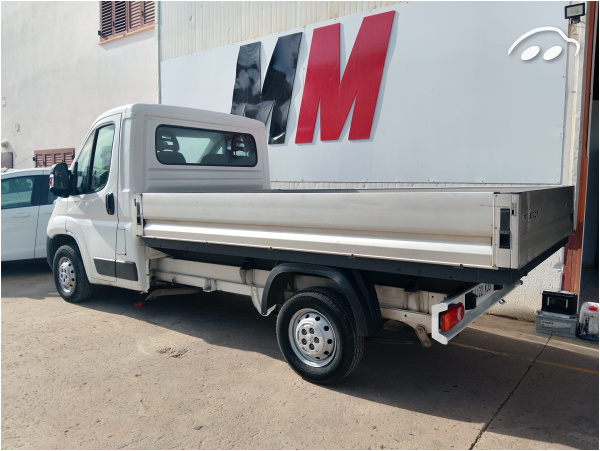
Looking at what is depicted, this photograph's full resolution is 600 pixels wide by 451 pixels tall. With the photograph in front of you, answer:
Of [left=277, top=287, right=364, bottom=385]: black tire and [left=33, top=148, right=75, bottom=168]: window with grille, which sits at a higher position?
[left=33, top=148, right=75, bottom=168]: window with grille

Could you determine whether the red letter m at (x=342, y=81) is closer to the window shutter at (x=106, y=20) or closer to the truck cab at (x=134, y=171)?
the truck cab at (x=134, y=171)

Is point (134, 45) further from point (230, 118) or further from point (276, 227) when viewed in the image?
point (276, 227)

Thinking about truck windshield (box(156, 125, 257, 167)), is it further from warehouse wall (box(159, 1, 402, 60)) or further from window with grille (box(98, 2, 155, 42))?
window with grille (box(98, 2, 155, 42))

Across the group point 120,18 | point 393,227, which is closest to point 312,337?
point 393,227

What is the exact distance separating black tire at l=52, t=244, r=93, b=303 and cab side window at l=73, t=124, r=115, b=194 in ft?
2.69

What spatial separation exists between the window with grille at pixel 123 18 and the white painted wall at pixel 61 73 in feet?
0.68

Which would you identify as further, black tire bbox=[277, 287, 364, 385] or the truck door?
the truck door

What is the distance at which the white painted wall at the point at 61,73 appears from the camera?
1160cm

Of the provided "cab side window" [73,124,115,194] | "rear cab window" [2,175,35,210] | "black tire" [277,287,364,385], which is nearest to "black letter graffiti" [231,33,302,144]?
"cab side window" [73,124,115,194]

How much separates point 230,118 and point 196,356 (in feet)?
9.69

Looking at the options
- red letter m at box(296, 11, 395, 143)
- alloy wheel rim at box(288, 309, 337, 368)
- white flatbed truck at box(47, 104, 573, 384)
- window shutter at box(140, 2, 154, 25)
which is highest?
window shutter at box(140, 2, 154, 25)

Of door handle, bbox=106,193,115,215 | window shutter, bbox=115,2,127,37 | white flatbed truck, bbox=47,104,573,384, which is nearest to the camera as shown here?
white flatbed truck, bbox=47,104,573,384

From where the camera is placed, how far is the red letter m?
23.6 ft

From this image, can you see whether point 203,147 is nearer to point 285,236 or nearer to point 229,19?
point 285,236
